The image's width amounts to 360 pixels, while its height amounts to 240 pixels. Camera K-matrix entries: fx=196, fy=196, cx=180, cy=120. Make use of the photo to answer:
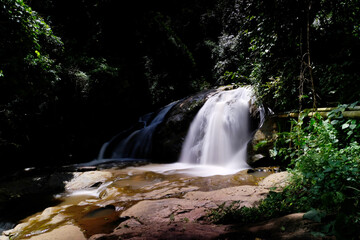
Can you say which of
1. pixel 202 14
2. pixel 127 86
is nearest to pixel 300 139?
pixel 127 86

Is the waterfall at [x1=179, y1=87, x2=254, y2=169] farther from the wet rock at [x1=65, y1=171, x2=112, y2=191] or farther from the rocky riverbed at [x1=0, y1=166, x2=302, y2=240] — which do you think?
the wet rock at [x1=65, y1=171, x2=112, y2=191]

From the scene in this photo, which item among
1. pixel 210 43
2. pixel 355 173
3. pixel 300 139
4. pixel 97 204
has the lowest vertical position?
pixel 97 204

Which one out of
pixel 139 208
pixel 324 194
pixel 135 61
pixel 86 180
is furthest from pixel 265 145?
pixel 135 61

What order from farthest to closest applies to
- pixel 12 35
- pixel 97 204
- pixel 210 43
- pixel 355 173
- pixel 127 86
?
1. pixel 210 43
2. pixel 127 86
3. pixel 12 35
4. pixel 97 204
5. pixel 355 173

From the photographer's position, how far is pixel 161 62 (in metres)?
15.2

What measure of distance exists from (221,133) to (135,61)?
32.4ft

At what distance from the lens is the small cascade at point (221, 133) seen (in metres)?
6.97

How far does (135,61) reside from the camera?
1457cm

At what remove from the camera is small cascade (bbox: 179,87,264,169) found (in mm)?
6973

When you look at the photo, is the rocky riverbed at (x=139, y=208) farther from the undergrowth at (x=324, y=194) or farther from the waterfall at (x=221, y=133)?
the waterfall at (x=221, y=133)

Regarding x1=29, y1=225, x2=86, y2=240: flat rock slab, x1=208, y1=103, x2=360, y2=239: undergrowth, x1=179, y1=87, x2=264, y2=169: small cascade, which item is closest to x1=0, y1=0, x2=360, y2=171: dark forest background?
x1=208, y1=103, x2=360, y2=239: undergrowth

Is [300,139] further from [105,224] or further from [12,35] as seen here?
[12,35]

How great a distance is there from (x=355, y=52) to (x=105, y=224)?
5369 mm

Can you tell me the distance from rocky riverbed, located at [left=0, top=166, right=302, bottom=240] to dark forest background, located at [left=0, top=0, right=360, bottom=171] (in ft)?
6.82
